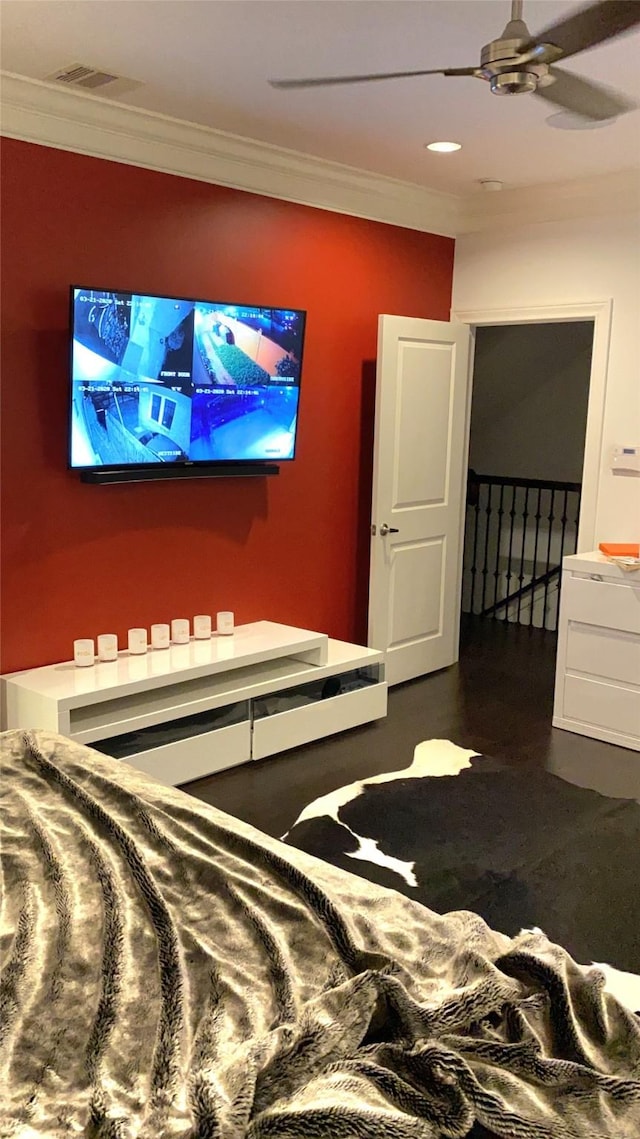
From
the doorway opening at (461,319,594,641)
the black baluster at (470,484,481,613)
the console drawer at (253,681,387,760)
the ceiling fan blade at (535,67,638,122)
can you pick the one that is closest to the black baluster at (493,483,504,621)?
the doorway opening at (461,319,594,641)

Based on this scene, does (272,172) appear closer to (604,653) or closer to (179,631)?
(179,631)

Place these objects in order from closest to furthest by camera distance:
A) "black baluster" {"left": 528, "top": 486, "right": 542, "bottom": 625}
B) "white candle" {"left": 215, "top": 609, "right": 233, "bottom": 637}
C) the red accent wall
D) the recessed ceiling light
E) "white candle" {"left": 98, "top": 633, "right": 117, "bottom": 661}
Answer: the red accent wall
"white candle" {"left": 98, "top": 633, "right": 117, "bottom": 661}
the recessed ceiling light
"white candle" {"left": 215, "top": 609, "right": 233, "bottom": 637}
"black baluster" {"left": 528, "top": 486, "right": 542, "bottom": 625}

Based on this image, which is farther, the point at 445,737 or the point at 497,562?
the point at 497,562

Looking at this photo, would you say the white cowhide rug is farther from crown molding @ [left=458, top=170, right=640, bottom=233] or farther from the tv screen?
crown molding @ [left=458, top=170, right=640, bottom=233]

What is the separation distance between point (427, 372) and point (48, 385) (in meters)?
2.28

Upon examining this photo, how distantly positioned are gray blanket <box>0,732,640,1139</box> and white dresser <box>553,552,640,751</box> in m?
2.75

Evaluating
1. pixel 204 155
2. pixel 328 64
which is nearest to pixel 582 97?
pixel 328 64

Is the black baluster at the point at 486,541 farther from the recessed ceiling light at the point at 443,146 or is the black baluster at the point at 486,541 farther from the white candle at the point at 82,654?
the white candle at the point at 82,654

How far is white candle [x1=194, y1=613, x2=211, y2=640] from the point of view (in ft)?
14.3

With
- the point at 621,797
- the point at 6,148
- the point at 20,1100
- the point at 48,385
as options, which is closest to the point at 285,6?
the point at 6,148

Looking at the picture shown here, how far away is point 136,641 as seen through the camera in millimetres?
4094

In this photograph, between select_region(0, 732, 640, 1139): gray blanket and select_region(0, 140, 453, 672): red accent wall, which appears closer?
select_region(0, 732, 640, 1139): gray blanket

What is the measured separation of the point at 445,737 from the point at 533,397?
3783 mm

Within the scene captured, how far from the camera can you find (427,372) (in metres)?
5.29
